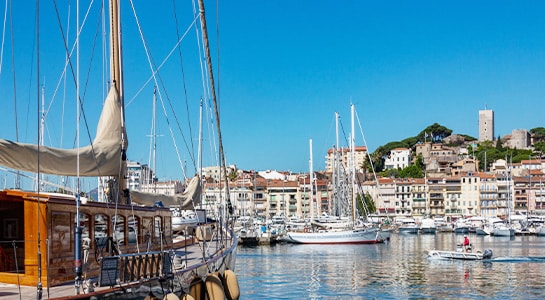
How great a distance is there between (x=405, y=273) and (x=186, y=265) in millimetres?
28022

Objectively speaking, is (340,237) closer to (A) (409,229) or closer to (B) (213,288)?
(A) (409,229)

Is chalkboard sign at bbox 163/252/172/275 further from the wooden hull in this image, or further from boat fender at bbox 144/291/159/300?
the wooden hull

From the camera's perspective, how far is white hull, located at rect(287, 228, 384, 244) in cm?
7462

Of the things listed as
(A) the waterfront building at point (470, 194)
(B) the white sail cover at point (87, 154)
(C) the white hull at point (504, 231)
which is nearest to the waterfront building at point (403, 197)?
(A) the waterfront building at point (470, 194)

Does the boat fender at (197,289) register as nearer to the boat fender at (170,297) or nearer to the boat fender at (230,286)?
the boat fender at (230,286)

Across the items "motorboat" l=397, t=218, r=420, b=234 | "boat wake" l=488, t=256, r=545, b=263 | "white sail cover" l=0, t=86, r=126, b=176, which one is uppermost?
"white sail cover" l=0, t=86, r=126, b=176

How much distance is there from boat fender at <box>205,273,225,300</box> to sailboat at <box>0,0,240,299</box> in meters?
0.02

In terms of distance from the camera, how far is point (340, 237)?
74.8 meters

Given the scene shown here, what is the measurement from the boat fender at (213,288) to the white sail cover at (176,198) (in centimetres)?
397

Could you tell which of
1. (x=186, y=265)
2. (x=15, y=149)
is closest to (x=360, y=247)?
(x=186, y=265)

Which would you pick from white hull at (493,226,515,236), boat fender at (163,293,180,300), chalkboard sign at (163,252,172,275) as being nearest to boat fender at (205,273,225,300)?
chalkboard sign at (163,252,172,275)

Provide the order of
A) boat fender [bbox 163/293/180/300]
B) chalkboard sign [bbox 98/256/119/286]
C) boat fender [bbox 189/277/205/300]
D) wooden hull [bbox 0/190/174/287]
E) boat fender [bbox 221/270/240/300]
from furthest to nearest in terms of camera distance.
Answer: boat fender [bbox 221/270/240/300] < boat fender [bbox 189/277/205/300] < boat fender [bbox 163/293/180/300] < wooden hull [bbox 0/190/174/287] < chalkboard sign [bbox 98/256/119/286]

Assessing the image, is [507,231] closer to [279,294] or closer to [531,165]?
[279,294]

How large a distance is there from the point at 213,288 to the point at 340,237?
2310 inches
